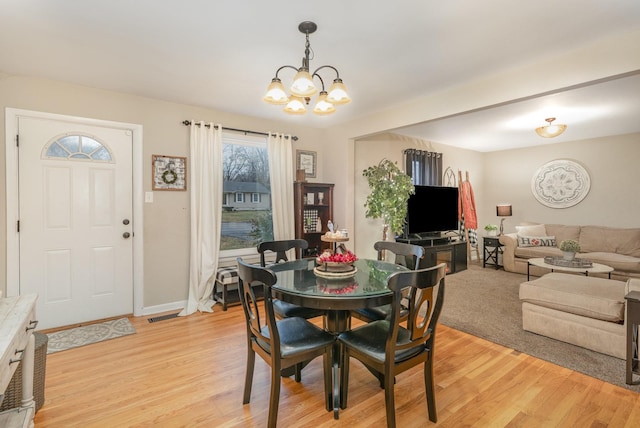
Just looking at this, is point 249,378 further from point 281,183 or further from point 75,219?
point 281,183

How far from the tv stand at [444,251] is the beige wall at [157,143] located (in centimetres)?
326

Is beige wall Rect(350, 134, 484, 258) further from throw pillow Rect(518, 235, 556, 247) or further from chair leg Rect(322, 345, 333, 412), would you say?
chair leg Rect(322, 345, 333, 412)

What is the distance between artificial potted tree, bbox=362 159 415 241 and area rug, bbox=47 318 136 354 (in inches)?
128

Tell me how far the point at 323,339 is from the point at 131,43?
2499mm

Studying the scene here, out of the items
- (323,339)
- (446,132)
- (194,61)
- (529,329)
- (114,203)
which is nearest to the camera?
(323,339)

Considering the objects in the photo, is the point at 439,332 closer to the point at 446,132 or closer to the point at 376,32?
the point at 376,32

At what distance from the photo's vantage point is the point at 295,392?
2.15m

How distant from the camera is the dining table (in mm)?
1854

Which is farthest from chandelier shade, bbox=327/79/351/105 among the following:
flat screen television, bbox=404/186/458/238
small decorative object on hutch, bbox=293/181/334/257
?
flat screen television, bbox=404/186/458/238

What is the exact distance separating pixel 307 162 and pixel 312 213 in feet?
2.56

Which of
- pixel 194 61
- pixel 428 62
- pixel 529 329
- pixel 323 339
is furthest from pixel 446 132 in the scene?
pixel 323 339

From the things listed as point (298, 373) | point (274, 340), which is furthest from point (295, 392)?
point (274, 340)

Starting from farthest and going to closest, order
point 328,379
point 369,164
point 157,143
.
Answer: point 369,164 < point 157,143 < point 328,379

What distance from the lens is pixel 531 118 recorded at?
4492 millimetres
